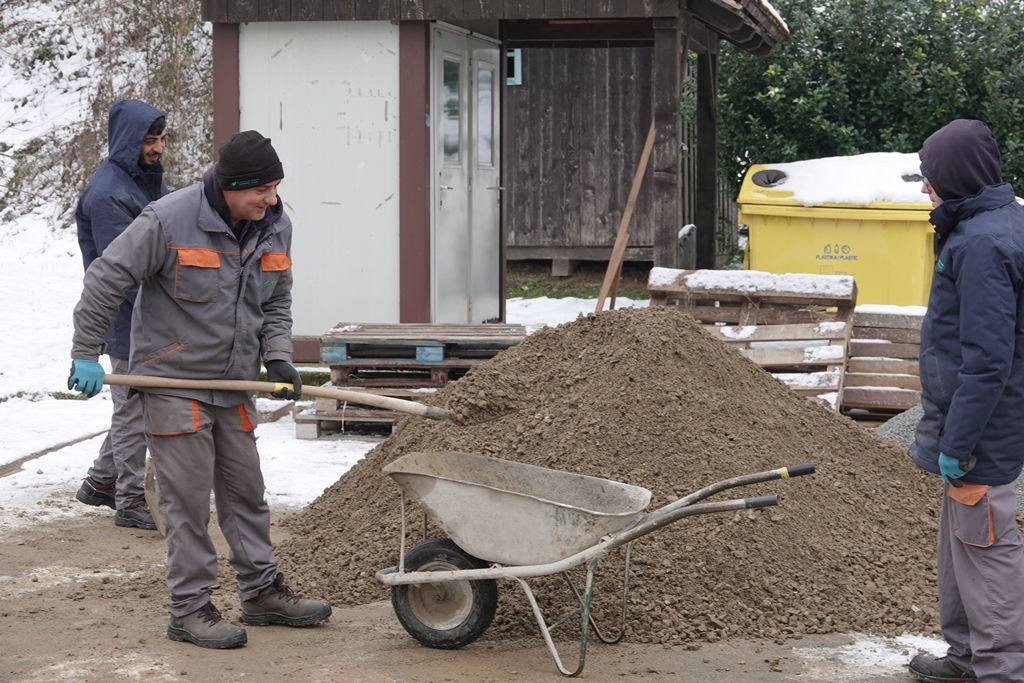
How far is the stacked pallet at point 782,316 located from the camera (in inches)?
302

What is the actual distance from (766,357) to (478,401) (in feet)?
10.7

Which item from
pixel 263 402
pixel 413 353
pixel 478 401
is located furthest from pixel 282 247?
pixel 263 402

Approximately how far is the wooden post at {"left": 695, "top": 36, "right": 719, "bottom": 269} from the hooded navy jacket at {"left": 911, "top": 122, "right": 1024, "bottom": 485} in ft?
23.7

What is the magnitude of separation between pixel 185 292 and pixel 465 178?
18.6ft

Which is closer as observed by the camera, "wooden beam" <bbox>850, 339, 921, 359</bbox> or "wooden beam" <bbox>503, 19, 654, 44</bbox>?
"wooden beam" <bbox>850, 339, 921, 359</bbox>

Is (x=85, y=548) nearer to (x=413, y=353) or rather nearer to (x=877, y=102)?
(x=413, y=353)

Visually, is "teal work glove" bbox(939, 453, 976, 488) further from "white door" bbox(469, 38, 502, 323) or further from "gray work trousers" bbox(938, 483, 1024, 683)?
"white door" bbox(469, 38, 502, 323)

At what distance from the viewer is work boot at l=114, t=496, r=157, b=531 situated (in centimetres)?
543

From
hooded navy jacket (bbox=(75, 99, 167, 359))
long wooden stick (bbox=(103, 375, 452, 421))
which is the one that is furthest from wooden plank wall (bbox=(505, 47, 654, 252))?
long wooden stick (bbox=(103, 375, 452, 421))

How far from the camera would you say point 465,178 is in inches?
370

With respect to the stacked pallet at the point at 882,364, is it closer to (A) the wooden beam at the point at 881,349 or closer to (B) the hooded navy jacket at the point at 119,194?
(A) the wooden beam at the point at 881,349

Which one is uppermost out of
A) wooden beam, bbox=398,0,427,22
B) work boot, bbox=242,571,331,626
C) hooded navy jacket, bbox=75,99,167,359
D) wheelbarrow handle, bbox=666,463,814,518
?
wooden beam, bbox=398,0,427,22

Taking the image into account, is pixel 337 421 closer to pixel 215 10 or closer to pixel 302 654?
pixel 215 10

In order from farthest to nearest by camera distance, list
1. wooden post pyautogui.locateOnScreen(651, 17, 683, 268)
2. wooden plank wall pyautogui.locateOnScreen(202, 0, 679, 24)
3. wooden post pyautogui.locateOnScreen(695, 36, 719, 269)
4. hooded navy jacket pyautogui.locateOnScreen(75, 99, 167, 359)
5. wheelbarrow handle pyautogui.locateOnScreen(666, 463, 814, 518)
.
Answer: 1. wooden post pyautogui.locateOnScreen(695, 36, 719, 269)
2. wooden plank wall pyautogui.locateOnScreen(202, 0, 679, 24)
3. wooden post pyautogui.locateOnScreen(651, 17, 683, 268)
4. hooded navy jacket pyautogui.locateOnScreen(75, 99, 167, 359)
5. wheelbarrow handle pyautogui.locateOnScreen(666, 463, 814, 518)
